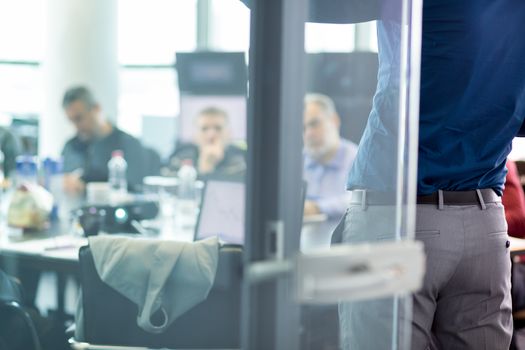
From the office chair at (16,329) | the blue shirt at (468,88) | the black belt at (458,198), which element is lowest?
the office chair at (16,329)

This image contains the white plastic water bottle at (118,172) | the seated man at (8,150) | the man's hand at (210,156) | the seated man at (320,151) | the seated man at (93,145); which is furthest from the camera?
the seated man at (93,145)

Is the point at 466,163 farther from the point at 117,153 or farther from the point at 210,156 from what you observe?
the point at 117,153

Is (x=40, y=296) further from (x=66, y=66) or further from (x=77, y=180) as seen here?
(x=66, y=66)

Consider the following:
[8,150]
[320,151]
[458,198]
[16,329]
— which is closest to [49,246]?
[16,329]

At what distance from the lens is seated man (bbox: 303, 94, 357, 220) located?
1.20 meters

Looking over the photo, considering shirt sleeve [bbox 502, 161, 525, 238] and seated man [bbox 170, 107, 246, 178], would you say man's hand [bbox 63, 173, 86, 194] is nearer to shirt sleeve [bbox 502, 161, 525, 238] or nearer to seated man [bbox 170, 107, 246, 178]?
seated man [bbox 170, 107, 246, 178]

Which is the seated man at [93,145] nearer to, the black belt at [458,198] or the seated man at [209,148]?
the seated man at [209,148]

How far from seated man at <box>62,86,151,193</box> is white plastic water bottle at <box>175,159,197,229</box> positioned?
0.59m

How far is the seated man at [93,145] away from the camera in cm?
504

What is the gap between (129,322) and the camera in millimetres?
2312

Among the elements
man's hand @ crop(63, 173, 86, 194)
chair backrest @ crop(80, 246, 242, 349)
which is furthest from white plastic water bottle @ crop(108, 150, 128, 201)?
chair backrest @ crop(80, 246, 242, 349)

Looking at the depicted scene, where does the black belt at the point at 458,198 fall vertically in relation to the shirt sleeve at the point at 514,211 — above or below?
above

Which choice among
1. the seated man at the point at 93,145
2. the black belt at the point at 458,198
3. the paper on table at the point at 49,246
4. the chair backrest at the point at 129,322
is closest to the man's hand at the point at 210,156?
the seated man at the point at 93,145

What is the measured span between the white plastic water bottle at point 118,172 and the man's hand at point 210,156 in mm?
462
